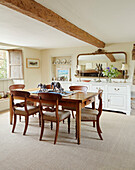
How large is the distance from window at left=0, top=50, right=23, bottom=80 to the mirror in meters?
2.18

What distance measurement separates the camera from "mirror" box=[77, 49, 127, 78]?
5.11 metres

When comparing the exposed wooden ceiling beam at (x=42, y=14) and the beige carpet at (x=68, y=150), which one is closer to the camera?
the exposed wooden ceiling beam at (x=42, y=14)

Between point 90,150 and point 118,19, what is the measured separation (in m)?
2.34

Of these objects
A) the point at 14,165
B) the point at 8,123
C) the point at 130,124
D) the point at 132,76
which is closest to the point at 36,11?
the point at 14,165

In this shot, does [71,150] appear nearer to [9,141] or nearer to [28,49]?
[9,141]

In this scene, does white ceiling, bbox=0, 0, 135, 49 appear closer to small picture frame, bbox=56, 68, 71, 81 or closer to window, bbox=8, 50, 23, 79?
window, bbox=8, 50, 23, 79

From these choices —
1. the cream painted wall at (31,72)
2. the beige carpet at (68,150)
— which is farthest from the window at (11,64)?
the beige carpet at (68,150)

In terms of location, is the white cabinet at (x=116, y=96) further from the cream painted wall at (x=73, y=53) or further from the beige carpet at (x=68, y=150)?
the beige carpet at (x=68, y=150)

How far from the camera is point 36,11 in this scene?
6.89ft

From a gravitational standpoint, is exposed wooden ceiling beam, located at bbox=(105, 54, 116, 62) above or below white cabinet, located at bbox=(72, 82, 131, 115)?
above

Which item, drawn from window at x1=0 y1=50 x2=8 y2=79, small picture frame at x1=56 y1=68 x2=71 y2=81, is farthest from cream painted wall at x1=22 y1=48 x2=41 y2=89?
small picture frame at x1=56 y1=68 x2=71 y2=81

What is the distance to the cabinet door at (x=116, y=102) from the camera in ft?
15.3

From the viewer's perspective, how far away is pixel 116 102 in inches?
188

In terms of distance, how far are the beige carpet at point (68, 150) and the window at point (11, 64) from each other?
2488mm
